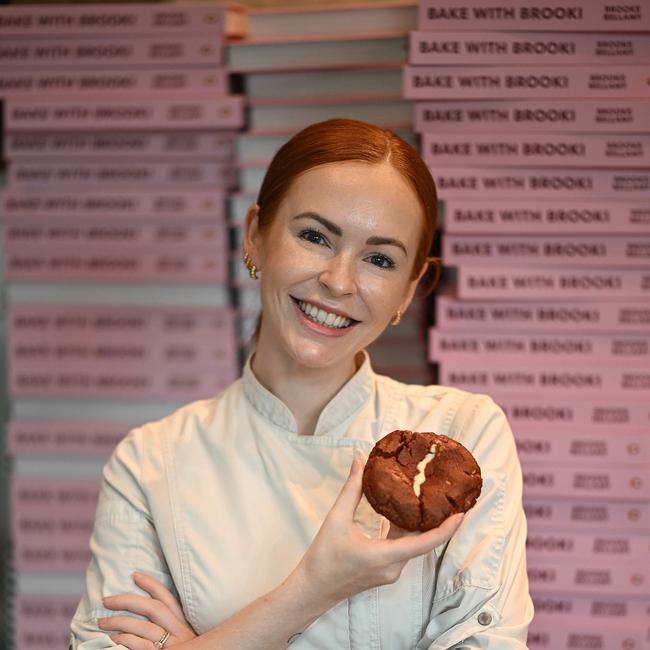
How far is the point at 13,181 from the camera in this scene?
2.41 m

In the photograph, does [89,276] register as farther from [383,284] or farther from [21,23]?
[383,284]

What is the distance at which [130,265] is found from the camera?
7.85 feet

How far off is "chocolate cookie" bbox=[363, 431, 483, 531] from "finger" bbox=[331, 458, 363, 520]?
1cm

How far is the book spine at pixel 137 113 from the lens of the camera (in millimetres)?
2295

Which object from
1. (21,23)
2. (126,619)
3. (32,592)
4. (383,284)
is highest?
(21,23)

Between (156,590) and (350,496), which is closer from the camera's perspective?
(350,496)

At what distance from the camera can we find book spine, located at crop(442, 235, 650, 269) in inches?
81.3

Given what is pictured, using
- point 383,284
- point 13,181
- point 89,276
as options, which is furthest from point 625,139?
point 13,181

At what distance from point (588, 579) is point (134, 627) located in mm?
1058

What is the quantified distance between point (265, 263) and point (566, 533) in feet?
3.17

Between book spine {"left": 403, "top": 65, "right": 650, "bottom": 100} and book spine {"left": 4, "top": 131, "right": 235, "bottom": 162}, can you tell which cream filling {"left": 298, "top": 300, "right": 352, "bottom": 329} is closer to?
book spine {"left": 403, "top": 65, "right": 650, "bottom": 100}

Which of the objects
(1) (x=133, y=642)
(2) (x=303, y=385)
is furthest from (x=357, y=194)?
(1) (x=133, y=642)

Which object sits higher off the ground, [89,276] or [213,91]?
[213,91]

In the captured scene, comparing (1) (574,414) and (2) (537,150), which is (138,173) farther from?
(1) (574,414)
